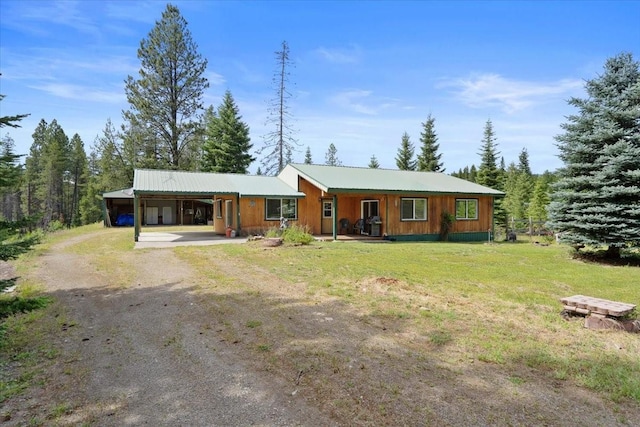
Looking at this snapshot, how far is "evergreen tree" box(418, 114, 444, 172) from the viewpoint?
42625 millimetres

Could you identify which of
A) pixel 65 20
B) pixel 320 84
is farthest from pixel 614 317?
pixel 320 84

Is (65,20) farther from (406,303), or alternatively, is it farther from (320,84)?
(320,84)

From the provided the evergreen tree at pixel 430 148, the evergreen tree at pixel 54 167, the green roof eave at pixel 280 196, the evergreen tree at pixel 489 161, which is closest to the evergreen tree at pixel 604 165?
the green roof eave at pixel 280 196

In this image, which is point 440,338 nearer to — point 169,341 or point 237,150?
point 169,341

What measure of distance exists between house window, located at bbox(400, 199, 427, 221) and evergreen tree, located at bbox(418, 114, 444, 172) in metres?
25.8

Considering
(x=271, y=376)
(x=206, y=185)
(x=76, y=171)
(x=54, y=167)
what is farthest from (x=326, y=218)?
(x=76, y=171)

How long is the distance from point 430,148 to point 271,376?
42927mm

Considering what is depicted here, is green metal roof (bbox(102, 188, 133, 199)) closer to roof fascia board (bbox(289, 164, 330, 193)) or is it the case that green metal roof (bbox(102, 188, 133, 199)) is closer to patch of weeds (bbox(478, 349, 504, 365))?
roof fascia board (bbox(289, 164, 330, 193))

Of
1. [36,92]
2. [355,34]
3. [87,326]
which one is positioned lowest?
[87,326]

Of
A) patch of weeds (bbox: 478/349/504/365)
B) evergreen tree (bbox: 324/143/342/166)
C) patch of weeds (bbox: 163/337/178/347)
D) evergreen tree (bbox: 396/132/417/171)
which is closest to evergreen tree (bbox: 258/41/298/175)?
evergreen tree (bbox: 396/132/417/171)

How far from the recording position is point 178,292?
6.75 meters

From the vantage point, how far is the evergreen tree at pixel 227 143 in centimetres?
3553

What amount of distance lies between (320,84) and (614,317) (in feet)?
55.8

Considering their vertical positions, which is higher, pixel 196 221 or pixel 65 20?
pixel 65 20
